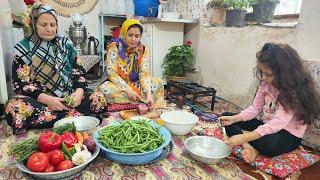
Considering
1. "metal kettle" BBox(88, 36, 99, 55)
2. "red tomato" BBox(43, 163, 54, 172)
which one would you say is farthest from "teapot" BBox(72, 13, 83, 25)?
"red tomato" BBox(43, 163, 54, 172)

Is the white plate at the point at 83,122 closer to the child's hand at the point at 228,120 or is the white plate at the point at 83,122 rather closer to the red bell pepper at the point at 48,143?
the red bell pepper at the point at 48,143

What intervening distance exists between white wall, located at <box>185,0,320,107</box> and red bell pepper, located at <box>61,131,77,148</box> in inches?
61.3

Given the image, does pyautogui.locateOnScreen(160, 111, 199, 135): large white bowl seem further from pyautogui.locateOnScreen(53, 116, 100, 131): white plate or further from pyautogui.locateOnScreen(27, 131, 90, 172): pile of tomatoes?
pyautogui.locateOnScreen(27, 131, 90, 172): pile of tomatoes

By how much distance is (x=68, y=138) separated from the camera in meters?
1.18

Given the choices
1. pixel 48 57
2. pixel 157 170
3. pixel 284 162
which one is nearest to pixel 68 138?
pixel 157 170

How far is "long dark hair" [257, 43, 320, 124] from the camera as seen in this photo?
1.33 metres

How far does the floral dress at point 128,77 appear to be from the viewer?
→ 2154 mm

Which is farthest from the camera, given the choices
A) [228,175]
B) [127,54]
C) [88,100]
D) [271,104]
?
[127,54]

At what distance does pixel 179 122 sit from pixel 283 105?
0.60 m

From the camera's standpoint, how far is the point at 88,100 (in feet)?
6.37

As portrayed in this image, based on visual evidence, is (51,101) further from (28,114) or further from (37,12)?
(37,12)

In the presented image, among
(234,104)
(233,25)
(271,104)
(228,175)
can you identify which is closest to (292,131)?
(271,104)

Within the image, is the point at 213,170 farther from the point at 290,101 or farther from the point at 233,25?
the point at 233,25

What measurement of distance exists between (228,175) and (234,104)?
1363 millimetres
